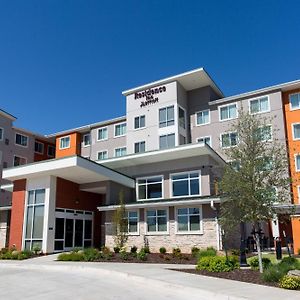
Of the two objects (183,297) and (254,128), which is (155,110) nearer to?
(254,128)

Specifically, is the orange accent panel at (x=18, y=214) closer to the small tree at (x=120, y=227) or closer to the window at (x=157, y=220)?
the small tree at (x=120, y=227)

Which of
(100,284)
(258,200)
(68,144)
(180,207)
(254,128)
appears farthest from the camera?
(68,144)

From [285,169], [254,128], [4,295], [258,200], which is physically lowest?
[4,295]

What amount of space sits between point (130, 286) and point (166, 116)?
86.5 feet

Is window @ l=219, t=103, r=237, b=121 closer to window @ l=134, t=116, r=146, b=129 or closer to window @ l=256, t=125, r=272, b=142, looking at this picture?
window @ l=134, t=116, r=146, b=129

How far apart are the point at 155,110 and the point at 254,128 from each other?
23.4 m

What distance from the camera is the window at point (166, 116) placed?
36531 millimetres

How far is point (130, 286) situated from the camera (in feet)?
38.2

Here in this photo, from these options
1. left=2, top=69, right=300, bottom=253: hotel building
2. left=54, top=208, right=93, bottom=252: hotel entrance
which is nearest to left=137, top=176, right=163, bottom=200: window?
left=2, top=69, right=300, bottom=253: hotel building

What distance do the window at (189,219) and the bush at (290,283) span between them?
12186mm

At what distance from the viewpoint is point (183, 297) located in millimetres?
9930

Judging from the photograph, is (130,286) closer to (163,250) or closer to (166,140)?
(163,250)

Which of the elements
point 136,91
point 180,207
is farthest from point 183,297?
point 136,91

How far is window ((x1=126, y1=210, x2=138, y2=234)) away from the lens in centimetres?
2514
